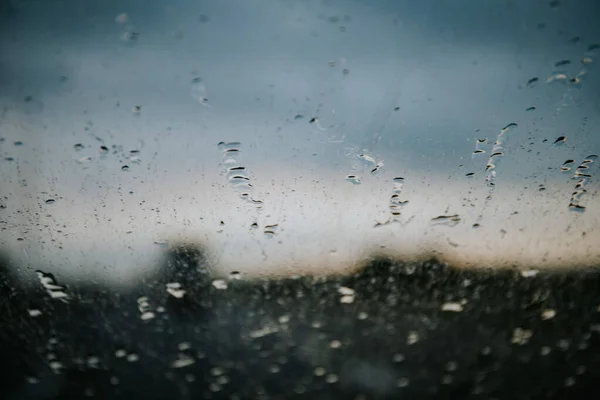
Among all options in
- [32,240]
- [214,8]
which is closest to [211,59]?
[214,8]

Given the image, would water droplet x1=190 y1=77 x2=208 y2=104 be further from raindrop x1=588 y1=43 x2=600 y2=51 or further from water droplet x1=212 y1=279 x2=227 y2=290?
raindrop x1=588 y1=43 x2=600 y2=51

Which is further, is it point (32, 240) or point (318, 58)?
point (32, 240)

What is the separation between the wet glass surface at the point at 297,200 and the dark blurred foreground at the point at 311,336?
0.01m

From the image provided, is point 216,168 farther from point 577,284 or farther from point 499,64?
point 577,284

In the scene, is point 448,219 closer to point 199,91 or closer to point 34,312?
point 199,91

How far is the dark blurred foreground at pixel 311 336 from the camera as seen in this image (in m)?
3.96

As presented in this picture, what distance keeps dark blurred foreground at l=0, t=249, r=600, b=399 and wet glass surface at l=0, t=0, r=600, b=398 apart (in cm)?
1

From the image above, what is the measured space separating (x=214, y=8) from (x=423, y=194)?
1.76 m

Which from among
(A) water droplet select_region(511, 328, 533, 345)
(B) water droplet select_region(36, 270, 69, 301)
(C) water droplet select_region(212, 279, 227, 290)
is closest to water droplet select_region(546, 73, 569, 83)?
(A) water droplet select_region(511, 328, 533, 345)

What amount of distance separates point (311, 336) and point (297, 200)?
2.91 feet

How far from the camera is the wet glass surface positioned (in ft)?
13.1

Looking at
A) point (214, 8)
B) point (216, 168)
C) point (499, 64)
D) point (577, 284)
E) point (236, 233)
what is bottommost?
point (577, 284)

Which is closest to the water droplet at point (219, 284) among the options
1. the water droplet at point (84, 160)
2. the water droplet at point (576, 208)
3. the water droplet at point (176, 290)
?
the water droplet at point (176, 290)

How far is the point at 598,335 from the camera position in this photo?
396cm
